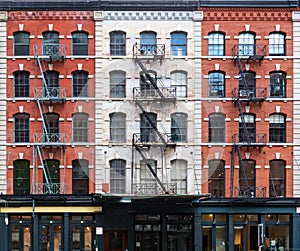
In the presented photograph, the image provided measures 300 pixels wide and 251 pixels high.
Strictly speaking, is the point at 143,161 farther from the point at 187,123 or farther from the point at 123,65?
the point at 123,65

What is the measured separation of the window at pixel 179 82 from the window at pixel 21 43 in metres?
9.67

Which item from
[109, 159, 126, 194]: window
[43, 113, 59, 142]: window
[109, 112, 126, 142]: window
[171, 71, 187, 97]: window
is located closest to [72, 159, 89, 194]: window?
[109, 159, 126, 194]: window

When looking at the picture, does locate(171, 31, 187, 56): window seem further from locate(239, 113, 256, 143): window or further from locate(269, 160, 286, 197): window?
locate(269, 160, 286, 197): window

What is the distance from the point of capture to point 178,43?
1468 inches

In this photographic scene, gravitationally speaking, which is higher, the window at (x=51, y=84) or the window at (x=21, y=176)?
the window at (x=51, y=84)

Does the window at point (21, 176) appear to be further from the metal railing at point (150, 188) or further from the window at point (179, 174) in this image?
the window at point (179, 174)

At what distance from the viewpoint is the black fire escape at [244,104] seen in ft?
119

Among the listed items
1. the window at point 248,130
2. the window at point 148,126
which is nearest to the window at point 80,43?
the window at point 148,126

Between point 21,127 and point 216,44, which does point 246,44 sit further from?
point 21,127

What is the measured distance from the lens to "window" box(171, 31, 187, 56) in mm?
37250

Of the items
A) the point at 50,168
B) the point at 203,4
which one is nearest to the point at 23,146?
the point at 50,168

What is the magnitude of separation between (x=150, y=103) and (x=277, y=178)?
963 cm

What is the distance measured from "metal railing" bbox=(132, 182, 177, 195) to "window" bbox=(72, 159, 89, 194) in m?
3.28

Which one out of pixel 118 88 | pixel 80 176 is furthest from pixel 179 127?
pixel 80 176
